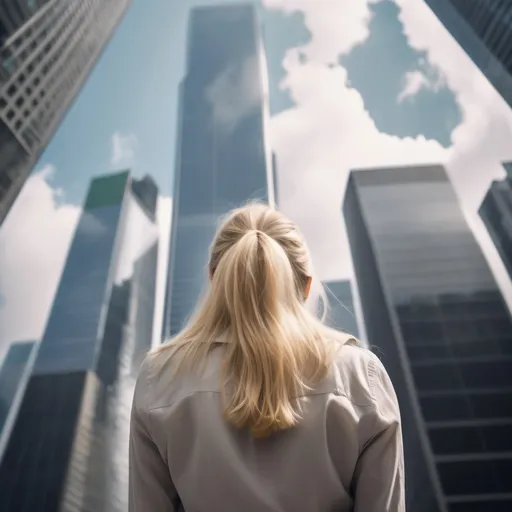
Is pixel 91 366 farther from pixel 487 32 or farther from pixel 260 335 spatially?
pixel 260 335

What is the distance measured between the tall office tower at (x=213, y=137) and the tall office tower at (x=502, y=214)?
36347mm

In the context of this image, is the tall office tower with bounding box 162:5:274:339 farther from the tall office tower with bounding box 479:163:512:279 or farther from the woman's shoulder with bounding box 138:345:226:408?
the woman's shoulder with bounding box 138:345:226:408

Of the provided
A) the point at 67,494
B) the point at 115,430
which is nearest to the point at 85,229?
the point at 115,430

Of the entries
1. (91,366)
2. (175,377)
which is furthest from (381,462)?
(91,366)

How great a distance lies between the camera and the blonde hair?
0.96 metres

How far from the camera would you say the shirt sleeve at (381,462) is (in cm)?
96

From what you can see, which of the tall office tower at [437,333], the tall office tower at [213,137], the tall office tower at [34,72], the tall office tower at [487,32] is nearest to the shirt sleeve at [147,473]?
the tall office tower at [34,72]

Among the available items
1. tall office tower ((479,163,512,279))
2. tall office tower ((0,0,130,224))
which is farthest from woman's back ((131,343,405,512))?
tall office tower ((479,163,512,279))

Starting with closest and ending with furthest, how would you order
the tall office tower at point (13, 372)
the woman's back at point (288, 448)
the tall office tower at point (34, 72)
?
1. the woman's back at point (288, 448)
2. the tall office tower at point (34, 72)
3. the tall office tower at point (13, 372)

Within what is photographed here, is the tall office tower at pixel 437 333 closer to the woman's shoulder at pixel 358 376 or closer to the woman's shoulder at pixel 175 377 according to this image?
the woman's shoulder at pixel 358 376

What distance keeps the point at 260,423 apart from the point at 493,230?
58.5m

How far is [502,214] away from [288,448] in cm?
5561

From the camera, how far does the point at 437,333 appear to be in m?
43.4

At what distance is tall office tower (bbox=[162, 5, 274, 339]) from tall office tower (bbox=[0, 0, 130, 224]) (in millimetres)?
42353
